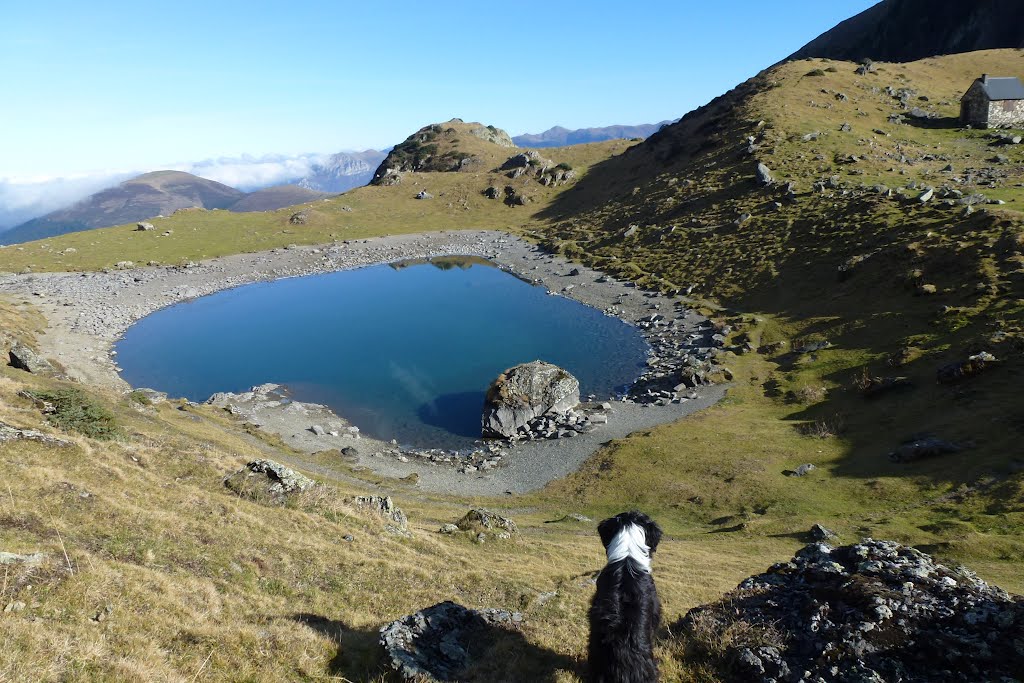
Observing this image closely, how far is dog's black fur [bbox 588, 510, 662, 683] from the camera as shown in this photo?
7953mm

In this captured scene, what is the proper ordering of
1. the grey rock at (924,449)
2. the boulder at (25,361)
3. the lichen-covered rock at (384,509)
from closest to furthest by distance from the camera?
the lichen-covered rock at (384,509) < the grey rock at (924,449) < the boulder at (25,361)

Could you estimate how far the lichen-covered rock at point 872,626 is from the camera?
7.89 meters

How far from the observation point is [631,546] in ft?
30.6

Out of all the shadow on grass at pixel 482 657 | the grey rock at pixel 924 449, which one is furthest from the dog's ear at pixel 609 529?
the grey rock at pixel 924 449

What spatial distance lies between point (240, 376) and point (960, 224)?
7646cm

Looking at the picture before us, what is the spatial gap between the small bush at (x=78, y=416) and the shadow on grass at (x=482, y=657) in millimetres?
16522

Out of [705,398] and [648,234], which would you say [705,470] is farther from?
[648,234]

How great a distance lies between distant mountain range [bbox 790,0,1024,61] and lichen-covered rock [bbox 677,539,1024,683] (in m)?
186

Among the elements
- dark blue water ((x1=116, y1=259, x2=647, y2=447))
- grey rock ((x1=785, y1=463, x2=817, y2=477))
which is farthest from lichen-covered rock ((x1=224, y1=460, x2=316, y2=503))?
grey rock ((x1=785, y1=463, x2=817, y2=477))

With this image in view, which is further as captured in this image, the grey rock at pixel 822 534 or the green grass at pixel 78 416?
the grey rock at pixel 822 534

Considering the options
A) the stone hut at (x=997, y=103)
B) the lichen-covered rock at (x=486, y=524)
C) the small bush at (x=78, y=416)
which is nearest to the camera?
the small bush at (x=78, y=416)

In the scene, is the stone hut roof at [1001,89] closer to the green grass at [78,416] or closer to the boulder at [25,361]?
the green grass at [78,416]

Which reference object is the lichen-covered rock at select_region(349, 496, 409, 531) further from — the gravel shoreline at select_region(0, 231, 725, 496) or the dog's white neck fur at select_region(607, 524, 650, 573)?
the gravel shoreline at select_region(0, 231, 725, 496)

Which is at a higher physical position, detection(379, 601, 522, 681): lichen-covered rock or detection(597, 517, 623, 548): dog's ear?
detection(597, 517, 623, 548): dog's ear
